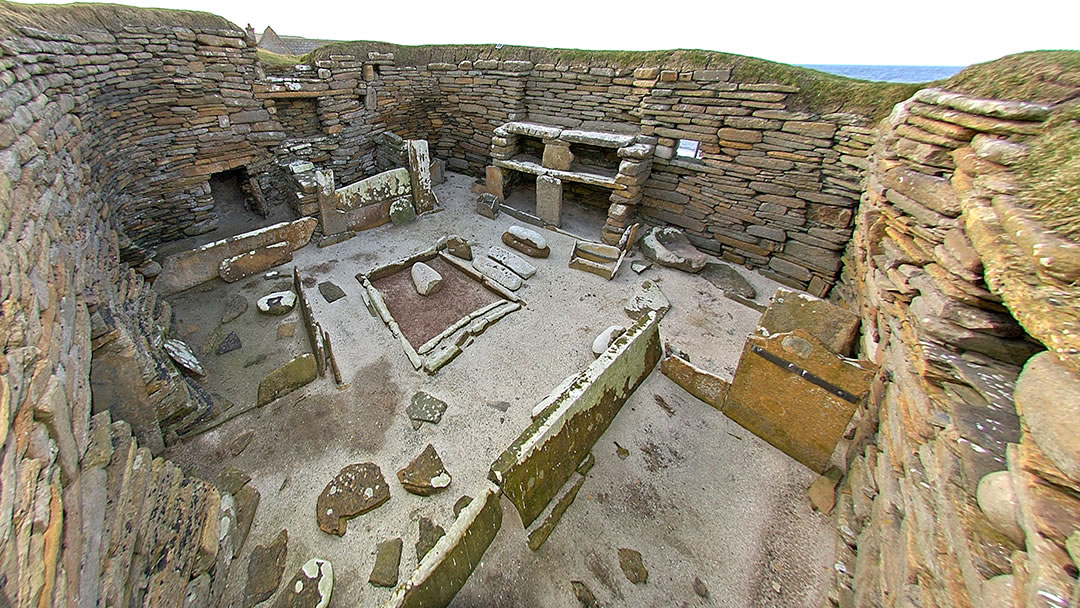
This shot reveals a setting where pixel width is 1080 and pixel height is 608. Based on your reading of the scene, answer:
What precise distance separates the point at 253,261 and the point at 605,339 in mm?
5868

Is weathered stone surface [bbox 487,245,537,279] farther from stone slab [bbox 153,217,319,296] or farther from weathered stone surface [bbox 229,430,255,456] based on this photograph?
weathered stone surface [bbox 229,430,255,456]

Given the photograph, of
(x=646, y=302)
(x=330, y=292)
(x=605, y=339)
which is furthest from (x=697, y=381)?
(x=330, y=292)

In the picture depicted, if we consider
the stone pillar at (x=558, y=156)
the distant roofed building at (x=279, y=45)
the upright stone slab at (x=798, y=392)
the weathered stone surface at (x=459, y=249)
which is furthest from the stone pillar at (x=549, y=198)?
the distant roofed building at (x=279, y=45)

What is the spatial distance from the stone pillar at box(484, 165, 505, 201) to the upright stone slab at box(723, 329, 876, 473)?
21.8 feet

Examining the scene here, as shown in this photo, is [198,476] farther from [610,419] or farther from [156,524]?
[610,419]

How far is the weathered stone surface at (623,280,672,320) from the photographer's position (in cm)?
606

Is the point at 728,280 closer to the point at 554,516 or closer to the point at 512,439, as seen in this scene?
the point at 512,439

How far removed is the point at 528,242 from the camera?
7438 mm

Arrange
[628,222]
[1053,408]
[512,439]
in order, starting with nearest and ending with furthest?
1. [1053,408]
2. [512,439]
3. [628,222]

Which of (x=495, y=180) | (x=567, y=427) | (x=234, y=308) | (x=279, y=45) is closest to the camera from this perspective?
(x=567, y=427)

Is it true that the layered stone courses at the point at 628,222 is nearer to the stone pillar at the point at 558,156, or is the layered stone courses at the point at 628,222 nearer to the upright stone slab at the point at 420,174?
the stone pillar at the point at 558,156

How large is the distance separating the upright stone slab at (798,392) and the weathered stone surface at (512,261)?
12.5ft

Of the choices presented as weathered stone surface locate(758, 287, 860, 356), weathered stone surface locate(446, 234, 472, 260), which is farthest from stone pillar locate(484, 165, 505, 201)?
weathered stone surface locate(758, 287, 860, 356)

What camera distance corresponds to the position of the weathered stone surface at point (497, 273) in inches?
257
